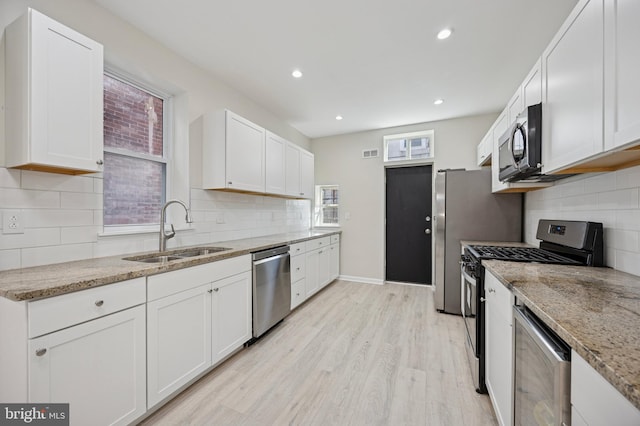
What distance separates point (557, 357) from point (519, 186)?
75.4 inches

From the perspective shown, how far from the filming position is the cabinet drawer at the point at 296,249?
3035 millimetres

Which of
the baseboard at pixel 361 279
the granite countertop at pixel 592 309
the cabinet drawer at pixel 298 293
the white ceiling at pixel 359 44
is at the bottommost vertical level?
the baseboard at pixel 361 279

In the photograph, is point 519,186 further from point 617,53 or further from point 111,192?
point 111,192

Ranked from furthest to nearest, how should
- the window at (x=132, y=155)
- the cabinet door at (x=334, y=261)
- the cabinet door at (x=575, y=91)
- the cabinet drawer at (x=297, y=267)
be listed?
the cabinet door at (x=334, y=261), the cabinet drawer at (x=297, y=267), the window at (x=132, y=155), the cabinet door at (x=575, y=91)

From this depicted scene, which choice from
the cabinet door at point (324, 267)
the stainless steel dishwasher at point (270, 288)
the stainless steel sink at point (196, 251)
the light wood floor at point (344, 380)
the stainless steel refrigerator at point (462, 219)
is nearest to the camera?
the light wood floor at point (344, 380)

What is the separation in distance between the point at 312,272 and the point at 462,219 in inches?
80.8

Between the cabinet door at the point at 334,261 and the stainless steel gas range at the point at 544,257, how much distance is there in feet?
7.82

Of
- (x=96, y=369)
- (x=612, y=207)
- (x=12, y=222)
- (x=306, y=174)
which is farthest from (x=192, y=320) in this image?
(x=306, y=174)

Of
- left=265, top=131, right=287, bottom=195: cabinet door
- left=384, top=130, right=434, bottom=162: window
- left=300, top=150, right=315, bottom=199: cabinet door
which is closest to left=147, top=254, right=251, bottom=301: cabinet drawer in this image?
left=265, top=131, right=287, bottom=195: cabinet door

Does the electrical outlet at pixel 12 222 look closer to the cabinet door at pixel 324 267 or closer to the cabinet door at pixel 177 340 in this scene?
the cabinet door at pixel 177 340

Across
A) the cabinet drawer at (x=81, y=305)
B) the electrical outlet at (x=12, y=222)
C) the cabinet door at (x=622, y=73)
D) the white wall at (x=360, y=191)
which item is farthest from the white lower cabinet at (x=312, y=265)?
the cabinet door at (x=622, y=73)

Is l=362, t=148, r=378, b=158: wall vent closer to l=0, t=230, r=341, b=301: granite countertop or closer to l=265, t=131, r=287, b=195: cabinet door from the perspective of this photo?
l=265, t=131, r=287, b=195: cabinet door

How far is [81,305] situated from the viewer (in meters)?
Result: 1.21

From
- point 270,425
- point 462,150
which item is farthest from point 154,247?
point 462,150
